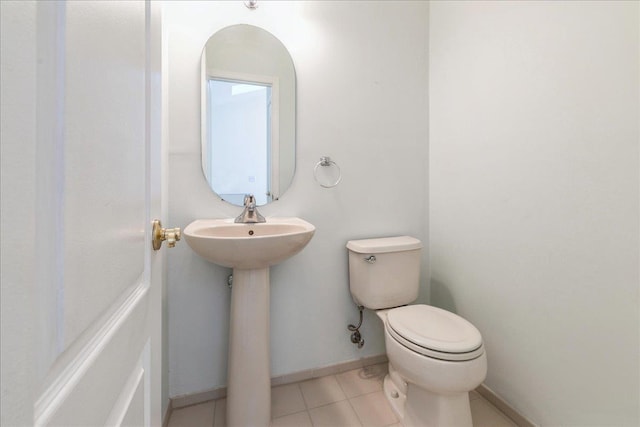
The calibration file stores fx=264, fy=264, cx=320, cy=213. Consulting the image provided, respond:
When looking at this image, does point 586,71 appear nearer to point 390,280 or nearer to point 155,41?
point 390,280

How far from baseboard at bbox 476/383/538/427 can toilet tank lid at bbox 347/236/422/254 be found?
2.52ft

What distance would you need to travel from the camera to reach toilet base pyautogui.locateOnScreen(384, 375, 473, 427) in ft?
3.34

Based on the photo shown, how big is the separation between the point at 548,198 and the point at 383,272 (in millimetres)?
760

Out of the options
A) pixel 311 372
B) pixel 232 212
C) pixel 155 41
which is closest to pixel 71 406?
pixel 155 41

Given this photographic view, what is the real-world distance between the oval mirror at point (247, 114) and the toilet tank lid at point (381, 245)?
48 cm

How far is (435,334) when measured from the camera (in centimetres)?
105

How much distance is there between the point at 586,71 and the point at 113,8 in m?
1.38

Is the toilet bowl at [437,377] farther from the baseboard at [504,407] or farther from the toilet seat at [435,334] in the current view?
the baseboard at [504,407]

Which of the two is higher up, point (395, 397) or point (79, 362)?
point (79, 362)

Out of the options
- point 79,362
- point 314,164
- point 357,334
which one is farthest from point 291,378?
point 79,362

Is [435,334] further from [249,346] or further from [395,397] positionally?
[249,346]

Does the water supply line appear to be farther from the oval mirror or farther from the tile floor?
the oval mirror

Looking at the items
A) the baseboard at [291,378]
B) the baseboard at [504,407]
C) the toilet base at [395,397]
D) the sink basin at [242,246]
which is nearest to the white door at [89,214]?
the sink basin at [242,246]

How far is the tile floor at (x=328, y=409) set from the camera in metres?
1.18
